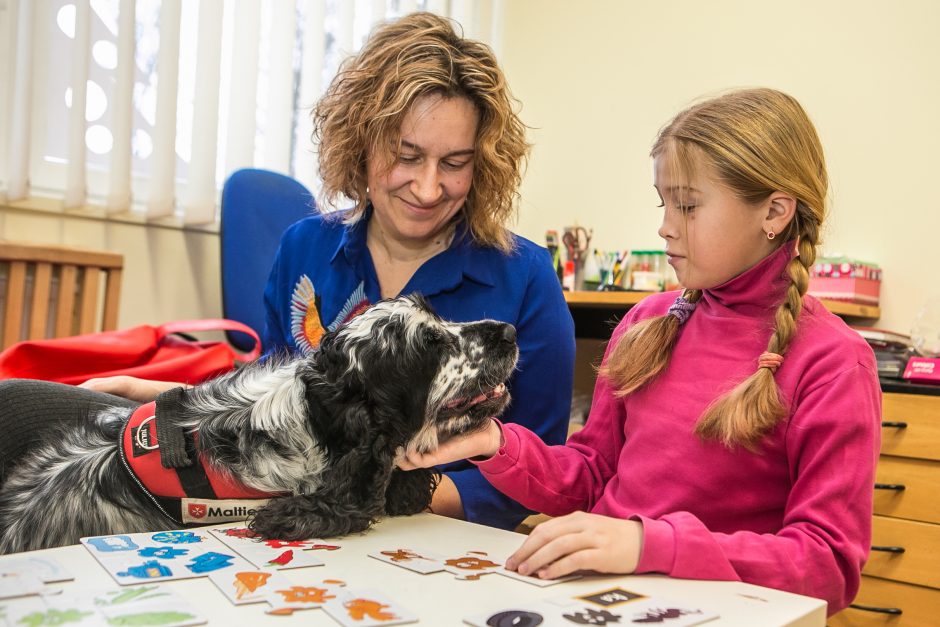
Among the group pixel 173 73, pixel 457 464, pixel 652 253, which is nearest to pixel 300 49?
pixel 173 73

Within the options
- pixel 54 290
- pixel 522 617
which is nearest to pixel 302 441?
pixel 522 617

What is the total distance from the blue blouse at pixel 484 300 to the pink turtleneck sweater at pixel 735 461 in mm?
221

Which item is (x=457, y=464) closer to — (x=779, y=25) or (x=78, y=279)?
(x=78, y=279)

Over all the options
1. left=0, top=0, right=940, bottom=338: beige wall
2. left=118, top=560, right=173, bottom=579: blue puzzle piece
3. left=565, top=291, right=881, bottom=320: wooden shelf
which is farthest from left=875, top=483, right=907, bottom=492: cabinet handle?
left=118, top=560, right=173, bottom=579: blue puzzle piece

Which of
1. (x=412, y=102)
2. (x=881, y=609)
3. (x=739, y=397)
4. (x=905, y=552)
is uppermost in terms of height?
(x=412, y=102)

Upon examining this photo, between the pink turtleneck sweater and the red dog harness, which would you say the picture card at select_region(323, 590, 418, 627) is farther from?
the red dog harness

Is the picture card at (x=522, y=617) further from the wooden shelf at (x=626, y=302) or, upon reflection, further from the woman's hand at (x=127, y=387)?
the wooden shelf at (x=626, y=302)

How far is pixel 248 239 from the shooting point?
3.05 m

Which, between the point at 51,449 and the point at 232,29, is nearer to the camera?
the point at 51,449

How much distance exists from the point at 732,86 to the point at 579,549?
3.20 m

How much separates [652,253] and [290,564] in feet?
9.48

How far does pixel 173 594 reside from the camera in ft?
2.67

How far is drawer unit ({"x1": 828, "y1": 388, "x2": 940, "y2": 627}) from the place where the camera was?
7.60 feet

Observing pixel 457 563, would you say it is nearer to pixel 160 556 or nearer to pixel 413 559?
pixel 413 559
